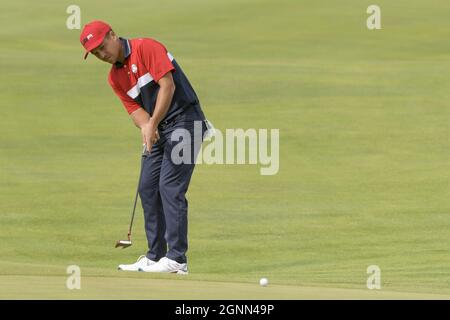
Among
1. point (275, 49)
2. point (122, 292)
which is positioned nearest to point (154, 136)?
point (122, 292)

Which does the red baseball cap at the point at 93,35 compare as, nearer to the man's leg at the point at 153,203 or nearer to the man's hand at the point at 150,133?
the man's hand at the point at 150,133

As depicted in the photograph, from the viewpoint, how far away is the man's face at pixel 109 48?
349 inches

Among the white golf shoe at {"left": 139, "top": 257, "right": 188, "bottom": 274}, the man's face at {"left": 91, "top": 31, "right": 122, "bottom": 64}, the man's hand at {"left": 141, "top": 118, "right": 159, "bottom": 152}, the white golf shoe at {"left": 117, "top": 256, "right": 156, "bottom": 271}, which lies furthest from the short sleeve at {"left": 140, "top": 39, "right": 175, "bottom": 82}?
the white golf shoe at {"left": 117, "top": 256, "right": 156, "bottom": 271}

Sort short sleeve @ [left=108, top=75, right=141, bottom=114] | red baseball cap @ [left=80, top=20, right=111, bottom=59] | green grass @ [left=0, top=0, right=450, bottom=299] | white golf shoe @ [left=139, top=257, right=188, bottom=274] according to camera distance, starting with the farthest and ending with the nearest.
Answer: green grass @ [left=0, top=0, right=450, bottom=299] < short sleeve @ [left=108, top=75, right=141, bottom=114] < white golf shoe @ [left=139, top=257, right=188, bottom=274] < red baseball cap @ [left=80, top=20, right=111, bottom=59]

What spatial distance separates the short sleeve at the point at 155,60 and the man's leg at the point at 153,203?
66 centimetres

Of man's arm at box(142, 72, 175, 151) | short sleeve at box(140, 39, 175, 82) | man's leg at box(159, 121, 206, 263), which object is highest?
short sleeve at box(140, 39, 175, 82)

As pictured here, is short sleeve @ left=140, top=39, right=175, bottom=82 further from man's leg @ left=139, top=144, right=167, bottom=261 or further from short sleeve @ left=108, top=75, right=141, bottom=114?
man's leg @ left=139, top=144, right=167, bottom=261

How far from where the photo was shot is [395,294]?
22.6ft

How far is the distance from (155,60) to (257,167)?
8952mm

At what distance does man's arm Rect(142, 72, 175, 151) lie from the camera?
29.0 ft

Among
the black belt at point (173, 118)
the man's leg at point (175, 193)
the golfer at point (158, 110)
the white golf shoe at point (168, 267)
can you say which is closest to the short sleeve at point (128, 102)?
the golfer at point (158, 110)

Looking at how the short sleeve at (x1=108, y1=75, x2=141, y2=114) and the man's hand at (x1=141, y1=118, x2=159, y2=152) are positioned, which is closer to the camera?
the man's hand at (x1=141, y1=118, x2=159, y2=152)

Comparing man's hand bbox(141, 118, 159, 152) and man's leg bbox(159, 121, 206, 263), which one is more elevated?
man's hand bbox(141, 118, 159, 152)
